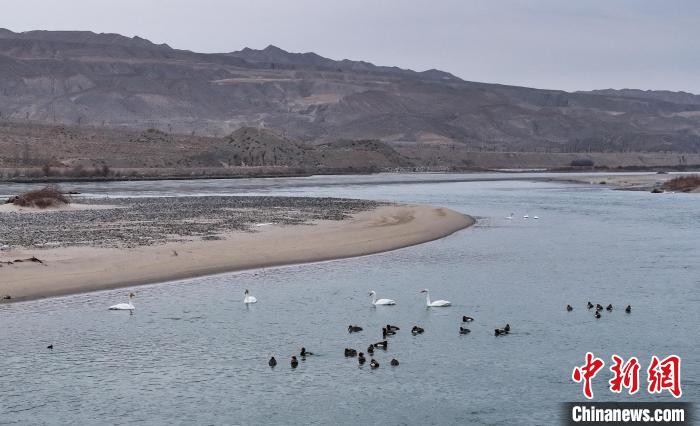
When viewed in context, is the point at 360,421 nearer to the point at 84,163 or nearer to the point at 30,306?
the point at 30,306

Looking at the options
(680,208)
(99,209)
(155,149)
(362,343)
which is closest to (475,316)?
(362,343)

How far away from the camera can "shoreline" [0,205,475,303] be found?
104 ft

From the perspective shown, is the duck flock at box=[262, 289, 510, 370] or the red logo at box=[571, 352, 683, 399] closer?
the red logo at box=[571, 352, 683, 399]

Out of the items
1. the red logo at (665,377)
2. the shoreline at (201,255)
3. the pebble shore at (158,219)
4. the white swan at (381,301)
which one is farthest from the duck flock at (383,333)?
the pebble shore at (158,219)

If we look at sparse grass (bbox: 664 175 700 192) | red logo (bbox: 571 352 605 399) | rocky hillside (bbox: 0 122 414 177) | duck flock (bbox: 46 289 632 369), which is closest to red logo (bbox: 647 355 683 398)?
red logo (bbox: 571 352 605 399)

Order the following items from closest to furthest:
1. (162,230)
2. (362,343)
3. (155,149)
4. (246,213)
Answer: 1. (362,343)
2. (162,230)
3. (246,213)
4. (155,149)

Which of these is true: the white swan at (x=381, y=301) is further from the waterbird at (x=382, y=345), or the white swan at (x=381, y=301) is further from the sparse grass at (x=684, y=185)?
the sparse grass at (x=684, y=185)

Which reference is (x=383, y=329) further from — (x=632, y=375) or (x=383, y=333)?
(x=632, y=375)

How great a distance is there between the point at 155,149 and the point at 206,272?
13353cm

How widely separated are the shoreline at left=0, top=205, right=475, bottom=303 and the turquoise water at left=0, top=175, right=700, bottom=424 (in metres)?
1.34

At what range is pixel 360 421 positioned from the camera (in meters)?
18.2

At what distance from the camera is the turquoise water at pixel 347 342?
1898 cm

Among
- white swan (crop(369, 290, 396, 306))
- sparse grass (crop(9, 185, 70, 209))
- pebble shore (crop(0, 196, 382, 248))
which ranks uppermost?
sparse grass (crop(9, 185, 70, 209))

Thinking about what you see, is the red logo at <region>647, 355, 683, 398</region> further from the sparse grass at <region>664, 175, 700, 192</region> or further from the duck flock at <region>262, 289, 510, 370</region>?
the sparse grass at <region>664, 175, 700, 192</region>
